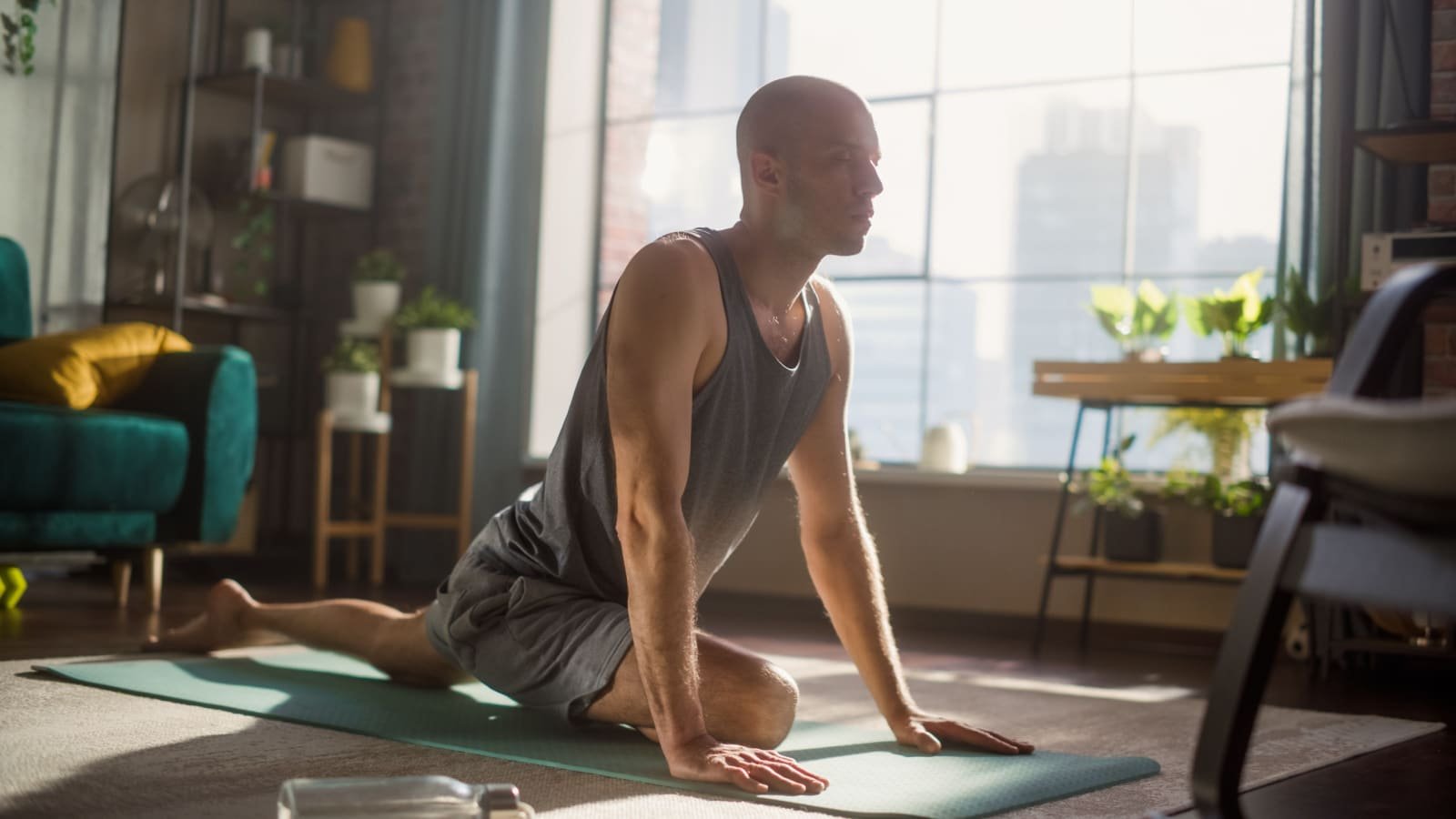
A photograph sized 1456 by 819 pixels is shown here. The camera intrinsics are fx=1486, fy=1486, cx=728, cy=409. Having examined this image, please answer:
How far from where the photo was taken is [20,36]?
5031 mm

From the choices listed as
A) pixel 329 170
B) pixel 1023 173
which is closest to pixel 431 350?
pixel 329 170

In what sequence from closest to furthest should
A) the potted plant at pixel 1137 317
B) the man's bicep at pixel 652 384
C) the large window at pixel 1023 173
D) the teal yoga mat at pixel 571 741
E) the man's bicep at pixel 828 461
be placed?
the teal yoga mat at pixel 571 741, the man's bicep at pixel 652 384, the man's bicep at pixel 828 461, the potted plant at pixel 1137 317, the large window at pixel 1023 173

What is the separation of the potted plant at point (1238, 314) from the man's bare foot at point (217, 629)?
253 cm

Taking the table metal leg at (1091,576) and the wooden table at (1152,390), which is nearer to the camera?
the wooden table at (1152,390)

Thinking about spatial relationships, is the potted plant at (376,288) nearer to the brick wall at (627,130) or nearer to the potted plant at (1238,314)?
the brick wall at (627,130)

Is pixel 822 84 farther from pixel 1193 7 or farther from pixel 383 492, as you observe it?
pixel 383 492

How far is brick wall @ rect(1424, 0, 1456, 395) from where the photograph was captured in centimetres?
373

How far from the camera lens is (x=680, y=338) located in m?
1.87

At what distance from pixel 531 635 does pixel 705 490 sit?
1.15ft

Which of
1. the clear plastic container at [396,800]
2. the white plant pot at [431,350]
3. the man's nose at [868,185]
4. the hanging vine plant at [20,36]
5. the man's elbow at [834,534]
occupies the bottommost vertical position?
the clear plastic container at [396,800]

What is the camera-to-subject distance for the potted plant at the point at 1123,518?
4.02 meters

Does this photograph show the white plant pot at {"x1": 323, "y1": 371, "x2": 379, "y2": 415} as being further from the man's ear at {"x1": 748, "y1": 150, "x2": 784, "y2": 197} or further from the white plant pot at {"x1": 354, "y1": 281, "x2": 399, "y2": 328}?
the man's ear at {"x1": 748, "y1": 150, "x2": 784, "y2": 197}

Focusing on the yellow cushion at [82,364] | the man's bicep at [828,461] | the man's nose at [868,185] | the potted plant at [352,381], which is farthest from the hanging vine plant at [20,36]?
the man's nose at [868,185]

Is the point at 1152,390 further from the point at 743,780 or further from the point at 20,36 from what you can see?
the point at 20,36
